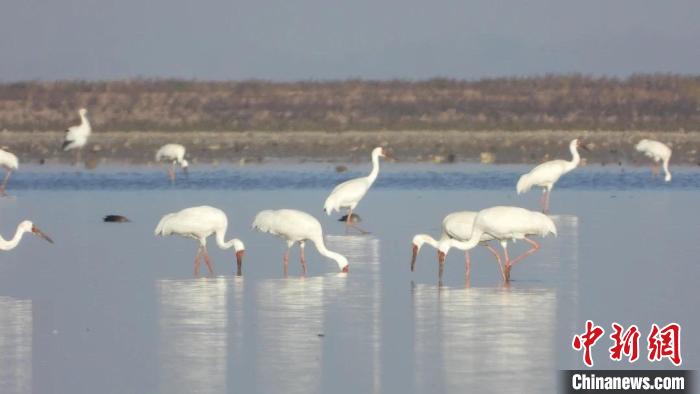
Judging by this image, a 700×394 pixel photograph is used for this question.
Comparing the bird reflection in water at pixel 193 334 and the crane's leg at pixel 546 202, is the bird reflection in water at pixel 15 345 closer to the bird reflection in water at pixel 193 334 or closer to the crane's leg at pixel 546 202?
the bird reflection in water at pixel 193 334

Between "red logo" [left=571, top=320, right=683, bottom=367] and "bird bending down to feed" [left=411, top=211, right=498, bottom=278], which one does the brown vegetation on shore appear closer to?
"bird bending down to feed" [left=411, top=211, right=498, bottom=278]

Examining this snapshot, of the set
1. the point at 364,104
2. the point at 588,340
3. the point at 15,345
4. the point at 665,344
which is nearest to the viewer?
the point at 665,344

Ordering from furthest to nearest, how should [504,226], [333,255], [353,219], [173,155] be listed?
[173,155] < [353,219] < [333,255] < [504,226]

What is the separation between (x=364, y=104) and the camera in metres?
54.7

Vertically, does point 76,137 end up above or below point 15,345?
above

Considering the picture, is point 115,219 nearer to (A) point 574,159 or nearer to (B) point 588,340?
(A) point 574,159

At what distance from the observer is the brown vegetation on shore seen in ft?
160

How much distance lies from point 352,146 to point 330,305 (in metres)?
27.8

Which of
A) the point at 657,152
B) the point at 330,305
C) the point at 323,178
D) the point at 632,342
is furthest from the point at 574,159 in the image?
the point at 632,342

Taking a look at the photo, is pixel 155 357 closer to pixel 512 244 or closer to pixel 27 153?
pixel 512 244

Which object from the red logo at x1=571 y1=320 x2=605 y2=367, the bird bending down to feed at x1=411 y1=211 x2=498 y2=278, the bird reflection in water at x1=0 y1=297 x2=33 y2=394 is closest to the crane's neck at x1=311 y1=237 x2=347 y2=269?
the bird bending down to feed at x1=411 y1=211 x2=498 y2=278

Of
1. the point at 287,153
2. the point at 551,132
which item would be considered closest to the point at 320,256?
the point at 287,153

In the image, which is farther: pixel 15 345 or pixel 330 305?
pixel 330 305

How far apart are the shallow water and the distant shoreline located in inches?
535
